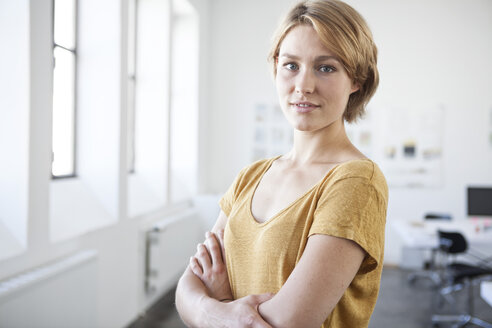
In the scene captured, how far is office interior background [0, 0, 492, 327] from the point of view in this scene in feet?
7.86

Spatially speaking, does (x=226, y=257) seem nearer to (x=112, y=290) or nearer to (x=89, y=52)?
(x=112, y=290)

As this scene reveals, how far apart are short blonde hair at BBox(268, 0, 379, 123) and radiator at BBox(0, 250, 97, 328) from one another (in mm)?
1937

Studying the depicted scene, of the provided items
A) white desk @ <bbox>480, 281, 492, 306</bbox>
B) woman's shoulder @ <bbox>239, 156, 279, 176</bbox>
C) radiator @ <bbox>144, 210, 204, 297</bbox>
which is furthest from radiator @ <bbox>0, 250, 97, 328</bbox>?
white desk @ <bbox>480, 281, 492, 306</bbox>

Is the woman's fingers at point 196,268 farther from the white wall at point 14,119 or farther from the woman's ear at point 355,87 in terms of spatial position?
the white wall at point 14,119

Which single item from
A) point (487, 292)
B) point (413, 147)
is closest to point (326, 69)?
point (487, 292)

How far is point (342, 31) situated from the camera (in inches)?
34.6

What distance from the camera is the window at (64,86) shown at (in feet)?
10.6

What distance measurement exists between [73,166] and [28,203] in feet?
3.63

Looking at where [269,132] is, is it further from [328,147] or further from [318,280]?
[318,280]

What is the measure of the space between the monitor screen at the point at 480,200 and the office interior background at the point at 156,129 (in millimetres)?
862

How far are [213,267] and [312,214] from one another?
0.34 metres

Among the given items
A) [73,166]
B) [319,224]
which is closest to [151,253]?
[73,166]

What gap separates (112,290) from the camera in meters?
3.38

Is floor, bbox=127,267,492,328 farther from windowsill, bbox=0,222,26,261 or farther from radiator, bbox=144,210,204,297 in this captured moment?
windowsill, bbox=0,222,26,261
